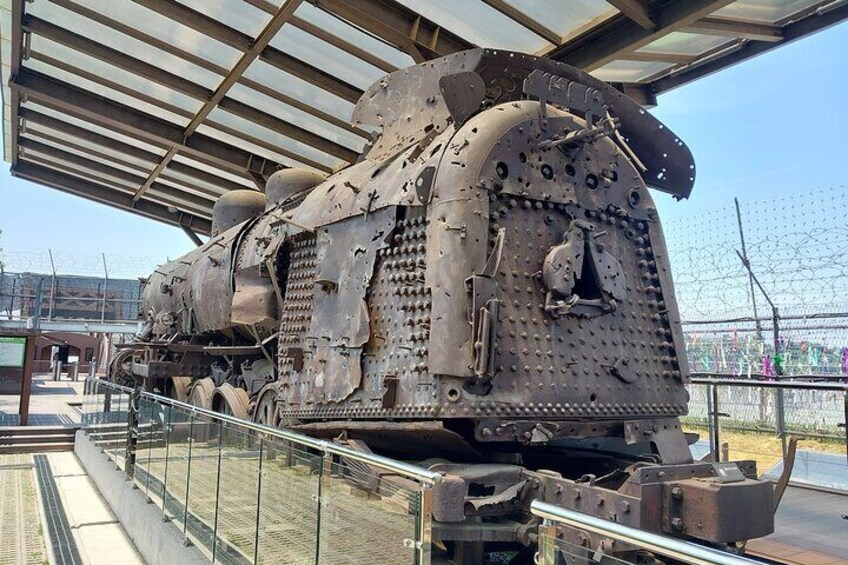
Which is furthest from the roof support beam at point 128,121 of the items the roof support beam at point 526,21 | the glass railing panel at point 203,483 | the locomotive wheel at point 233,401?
the glass railing panel at point 203,483

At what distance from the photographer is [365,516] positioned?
9.94ft

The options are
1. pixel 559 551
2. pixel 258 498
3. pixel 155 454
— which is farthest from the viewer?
pixel 155 454

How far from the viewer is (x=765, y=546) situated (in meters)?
4.78

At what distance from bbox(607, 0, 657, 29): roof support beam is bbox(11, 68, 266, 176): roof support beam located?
10.5 meters

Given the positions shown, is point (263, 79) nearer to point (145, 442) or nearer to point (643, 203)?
point (145, 442)

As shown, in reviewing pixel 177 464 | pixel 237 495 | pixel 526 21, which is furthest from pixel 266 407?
pixel 526 21

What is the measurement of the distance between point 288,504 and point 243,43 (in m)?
8.98

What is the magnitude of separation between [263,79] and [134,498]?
315 inches

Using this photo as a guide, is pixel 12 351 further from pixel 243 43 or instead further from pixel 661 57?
pixel 661 57

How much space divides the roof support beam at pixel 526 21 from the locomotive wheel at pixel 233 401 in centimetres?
579

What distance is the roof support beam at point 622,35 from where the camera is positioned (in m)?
7.46

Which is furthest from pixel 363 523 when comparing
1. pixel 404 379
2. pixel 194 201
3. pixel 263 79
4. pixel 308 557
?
pixel 194 201

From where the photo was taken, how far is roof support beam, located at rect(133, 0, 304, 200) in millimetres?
9742

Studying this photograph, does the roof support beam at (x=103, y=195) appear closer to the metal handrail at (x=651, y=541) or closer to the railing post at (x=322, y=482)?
the railing post at (x=322, y=482)
